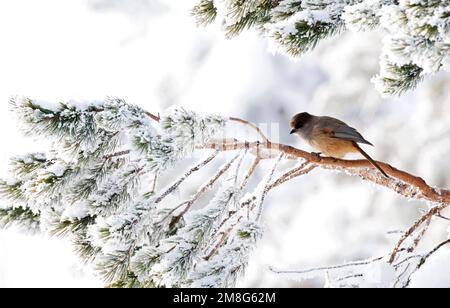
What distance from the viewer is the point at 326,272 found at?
1583mm

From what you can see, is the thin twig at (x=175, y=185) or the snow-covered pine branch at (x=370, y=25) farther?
the thin twig at (x=175, y=185)

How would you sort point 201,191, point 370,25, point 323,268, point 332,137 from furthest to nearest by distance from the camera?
point 332,137 < point 201,191 < point 323,268 < point 370,25

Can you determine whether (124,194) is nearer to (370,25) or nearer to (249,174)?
(249,174)

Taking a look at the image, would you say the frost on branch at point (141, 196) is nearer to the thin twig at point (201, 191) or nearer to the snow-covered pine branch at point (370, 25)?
the thin twig at point (201, 191)

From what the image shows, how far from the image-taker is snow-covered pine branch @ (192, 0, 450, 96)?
1.21 m

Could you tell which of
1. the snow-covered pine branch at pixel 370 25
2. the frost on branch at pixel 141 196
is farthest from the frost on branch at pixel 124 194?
the snow-covered pine branch at pixel 370 25

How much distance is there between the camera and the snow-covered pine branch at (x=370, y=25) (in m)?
1.21

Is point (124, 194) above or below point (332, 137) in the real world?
below

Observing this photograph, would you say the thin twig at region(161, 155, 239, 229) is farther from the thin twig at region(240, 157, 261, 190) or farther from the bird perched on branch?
the bird perched on branch

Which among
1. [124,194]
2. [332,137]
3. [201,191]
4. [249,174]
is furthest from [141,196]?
[332,137]

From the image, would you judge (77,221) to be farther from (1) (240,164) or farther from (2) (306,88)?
(2) (306,88)

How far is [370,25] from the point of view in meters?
1.43

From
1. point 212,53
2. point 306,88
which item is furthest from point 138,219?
point 212,53

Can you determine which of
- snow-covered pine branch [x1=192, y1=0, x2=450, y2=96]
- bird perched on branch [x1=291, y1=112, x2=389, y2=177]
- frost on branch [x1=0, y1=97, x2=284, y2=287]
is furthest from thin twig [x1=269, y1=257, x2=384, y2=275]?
bird perched on branch [x1=291, y1=112, x2=389, y2=177]
